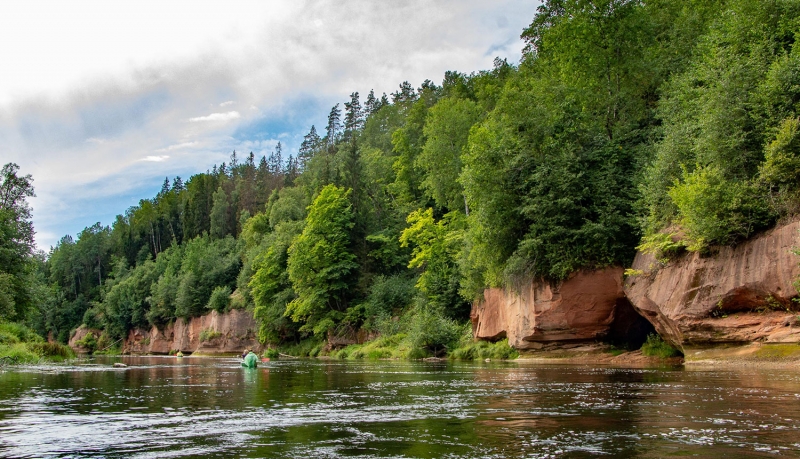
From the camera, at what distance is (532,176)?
3422 centimetres

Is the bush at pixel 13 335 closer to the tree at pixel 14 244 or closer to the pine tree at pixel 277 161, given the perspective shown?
the tree at pixel 14 244

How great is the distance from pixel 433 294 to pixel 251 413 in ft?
125

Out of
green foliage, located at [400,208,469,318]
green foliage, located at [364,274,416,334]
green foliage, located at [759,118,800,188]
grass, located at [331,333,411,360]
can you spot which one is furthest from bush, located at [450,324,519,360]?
green foliage, located at [759,118,800,188]

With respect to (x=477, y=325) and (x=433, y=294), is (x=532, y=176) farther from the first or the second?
(x=433, y=294)

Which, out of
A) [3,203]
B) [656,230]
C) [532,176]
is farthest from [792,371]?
[3,203]

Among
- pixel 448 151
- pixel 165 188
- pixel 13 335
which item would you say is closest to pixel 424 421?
pixel 13 335

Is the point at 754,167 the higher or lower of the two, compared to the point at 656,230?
higher

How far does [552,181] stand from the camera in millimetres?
33625

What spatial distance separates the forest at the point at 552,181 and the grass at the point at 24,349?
1940 mm

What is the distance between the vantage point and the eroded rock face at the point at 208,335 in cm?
7931

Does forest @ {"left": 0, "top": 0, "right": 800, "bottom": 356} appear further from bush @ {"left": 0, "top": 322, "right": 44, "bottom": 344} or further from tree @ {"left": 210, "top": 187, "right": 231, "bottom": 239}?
tree @ {"left": 210, "top": 187, "right": 231, "bottom": 239}

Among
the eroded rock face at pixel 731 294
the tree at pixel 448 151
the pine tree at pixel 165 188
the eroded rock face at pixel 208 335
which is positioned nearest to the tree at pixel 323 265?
the tree at pixel 448 151

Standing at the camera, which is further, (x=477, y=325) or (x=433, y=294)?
(x=433, y=294)

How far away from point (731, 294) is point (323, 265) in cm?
4175
